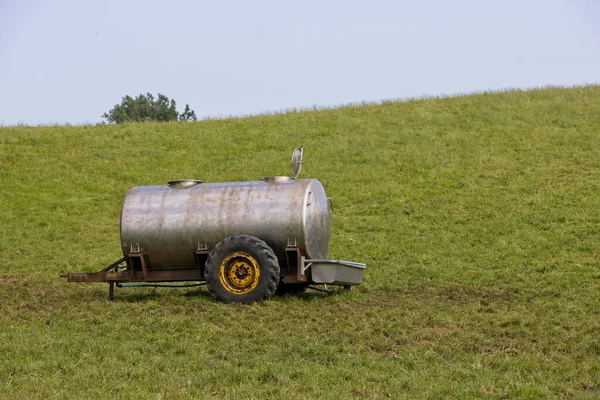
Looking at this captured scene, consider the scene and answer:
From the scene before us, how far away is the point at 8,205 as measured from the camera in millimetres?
27000

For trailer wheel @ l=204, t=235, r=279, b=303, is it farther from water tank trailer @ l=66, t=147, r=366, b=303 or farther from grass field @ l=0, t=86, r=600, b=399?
grass field @ l=0, t=86, r=600, b=399

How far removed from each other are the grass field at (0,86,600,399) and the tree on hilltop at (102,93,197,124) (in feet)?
125

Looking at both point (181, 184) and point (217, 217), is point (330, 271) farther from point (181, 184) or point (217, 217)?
point (181, 184)

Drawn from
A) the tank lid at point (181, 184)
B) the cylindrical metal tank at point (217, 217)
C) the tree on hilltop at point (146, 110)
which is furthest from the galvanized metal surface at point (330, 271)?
the tree on hilltop at point (146, 110)

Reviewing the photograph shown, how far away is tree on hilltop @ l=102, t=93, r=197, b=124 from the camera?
244 ft

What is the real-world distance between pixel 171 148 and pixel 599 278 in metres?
19.9

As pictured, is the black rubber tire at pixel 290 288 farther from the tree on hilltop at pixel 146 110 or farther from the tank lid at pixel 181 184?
the tree on hilltop at pixel 146 110

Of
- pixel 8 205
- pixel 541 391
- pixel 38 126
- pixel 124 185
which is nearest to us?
pixel 541 391

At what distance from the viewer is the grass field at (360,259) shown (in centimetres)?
948

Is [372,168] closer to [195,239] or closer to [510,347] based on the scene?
[195,239]

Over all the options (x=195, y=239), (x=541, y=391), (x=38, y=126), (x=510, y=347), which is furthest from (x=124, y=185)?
(x=541, y=391)

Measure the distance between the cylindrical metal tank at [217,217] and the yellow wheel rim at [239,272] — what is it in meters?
0.54

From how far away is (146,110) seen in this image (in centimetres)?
7656

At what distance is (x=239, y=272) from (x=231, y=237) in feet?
1.96
